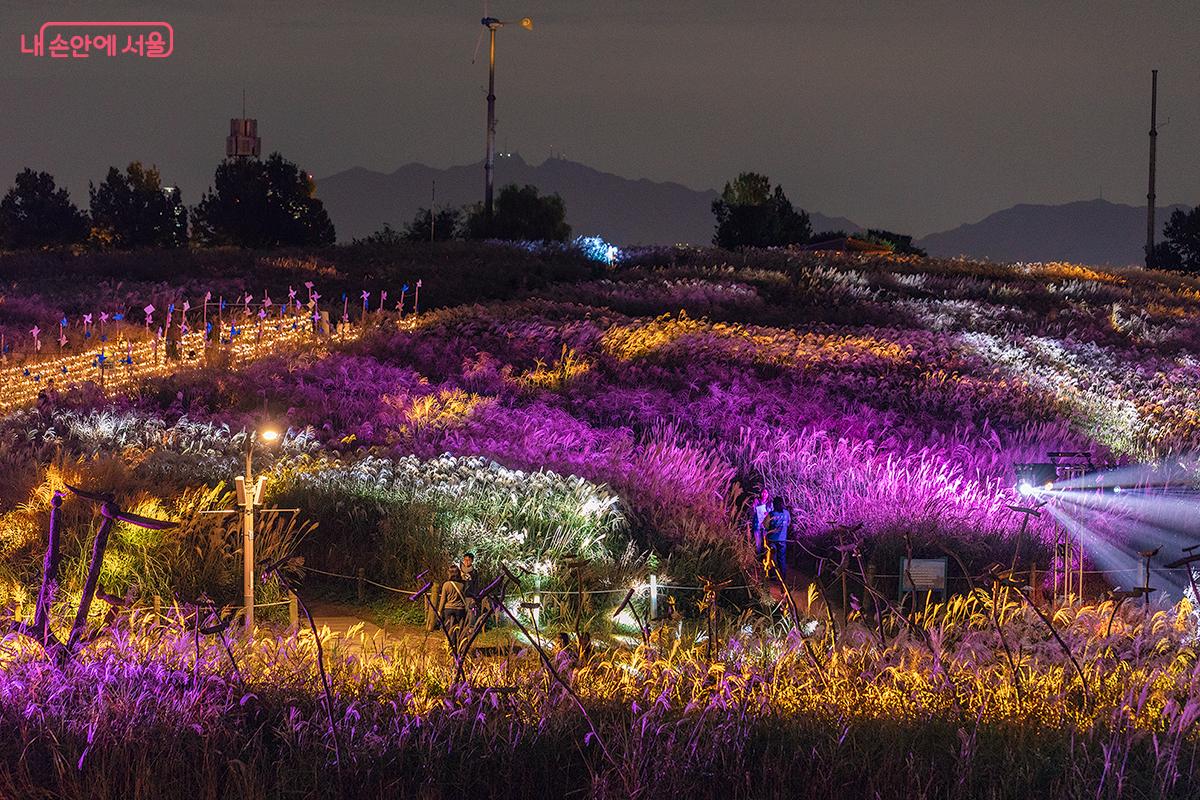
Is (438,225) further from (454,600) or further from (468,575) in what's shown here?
(454,600)

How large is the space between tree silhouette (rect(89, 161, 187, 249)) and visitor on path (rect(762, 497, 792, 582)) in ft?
205

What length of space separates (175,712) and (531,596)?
4.43 m

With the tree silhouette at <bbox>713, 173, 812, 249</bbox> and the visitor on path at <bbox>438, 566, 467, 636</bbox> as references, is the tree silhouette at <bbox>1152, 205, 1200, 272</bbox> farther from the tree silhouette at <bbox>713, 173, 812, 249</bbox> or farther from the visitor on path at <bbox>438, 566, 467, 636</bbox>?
the visitor on path at <bbox>438, 566, 467, 636</bbox>

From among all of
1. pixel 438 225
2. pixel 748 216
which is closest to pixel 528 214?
pixel 438 225

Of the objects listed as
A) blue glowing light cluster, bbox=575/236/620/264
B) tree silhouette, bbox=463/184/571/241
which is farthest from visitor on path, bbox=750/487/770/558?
tree silhouette, bbox=463/184/571/241

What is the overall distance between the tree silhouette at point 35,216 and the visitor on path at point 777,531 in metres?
65.3

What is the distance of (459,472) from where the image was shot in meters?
12.8

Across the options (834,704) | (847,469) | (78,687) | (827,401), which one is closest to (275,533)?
(78,687)

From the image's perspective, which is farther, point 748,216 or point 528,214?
point 748,216

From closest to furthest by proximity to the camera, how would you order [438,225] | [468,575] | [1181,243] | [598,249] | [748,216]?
[468,575] < [598,249] < [438,225] < [748,216] < [1181,243]

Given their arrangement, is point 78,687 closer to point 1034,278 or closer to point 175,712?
point 175,712

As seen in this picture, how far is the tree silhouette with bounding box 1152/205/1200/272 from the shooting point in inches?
2486

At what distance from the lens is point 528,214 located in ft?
169

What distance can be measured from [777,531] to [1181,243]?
57848 millimetres
